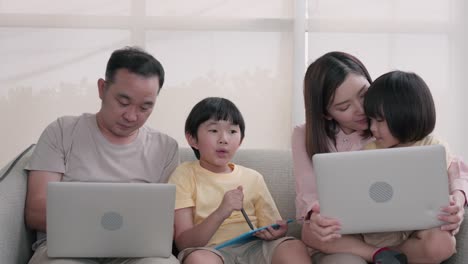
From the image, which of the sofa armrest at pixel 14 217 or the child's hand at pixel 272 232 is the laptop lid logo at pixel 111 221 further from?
the child's hand at pixel 272 232

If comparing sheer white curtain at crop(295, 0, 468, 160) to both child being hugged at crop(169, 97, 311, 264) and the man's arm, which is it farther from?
the man's arm

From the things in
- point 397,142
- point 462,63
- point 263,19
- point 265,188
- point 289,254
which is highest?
point 263,19

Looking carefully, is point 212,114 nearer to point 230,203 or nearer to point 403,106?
point 230,203

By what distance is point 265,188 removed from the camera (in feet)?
7.59

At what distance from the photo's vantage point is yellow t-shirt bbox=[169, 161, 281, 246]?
2.19 meters

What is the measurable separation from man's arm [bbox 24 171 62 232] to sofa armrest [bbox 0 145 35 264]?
0.02 m

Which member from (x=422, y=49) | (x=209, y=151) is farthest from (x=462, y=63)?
(x=209, y=151)

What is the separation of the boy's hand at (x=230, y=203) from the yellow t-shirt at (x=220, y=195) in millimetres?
154

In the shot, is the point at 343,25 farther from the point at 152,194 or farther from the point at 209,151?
the point at 152,194

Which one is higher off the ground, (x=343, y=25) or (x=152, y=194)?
(x=343, y=25)

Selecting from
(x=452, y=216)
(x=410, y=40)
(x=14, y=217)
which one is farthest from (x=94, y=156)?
(x=410, y=40)

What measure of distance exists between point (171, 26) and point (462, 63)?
4.32 ft

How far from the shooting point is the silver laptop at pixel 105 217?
6.03 feet

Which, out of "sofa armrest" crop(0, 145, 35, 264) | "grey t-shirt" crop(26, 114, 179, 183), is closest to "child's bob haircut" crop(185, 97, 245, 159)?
"grey t-shirt" crop(26, 114, 179, 183)
